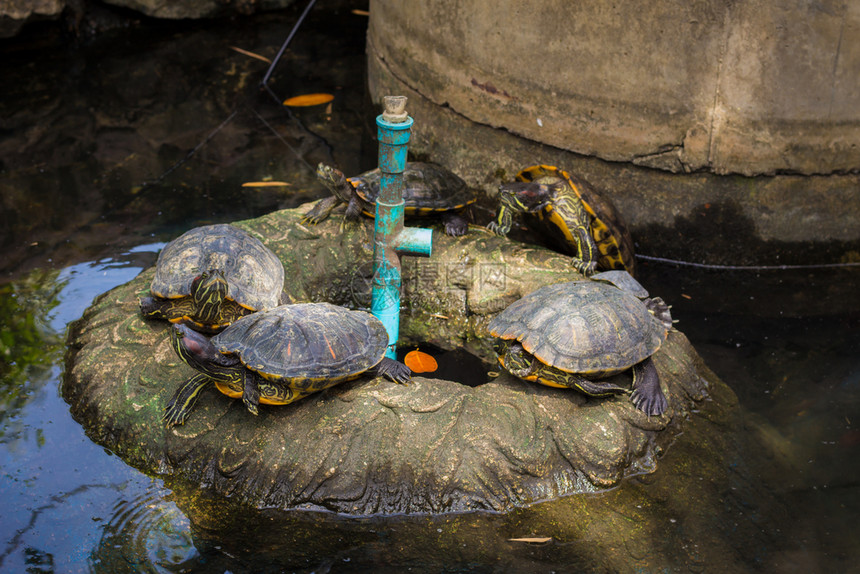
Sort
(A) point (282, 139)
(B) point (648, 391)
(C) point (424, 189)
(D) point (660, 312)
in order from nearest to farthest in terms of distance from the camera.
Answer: (B) point (648, 391), (D) point (660, 312), (C) point (424, 189), (A) point (282, 139)

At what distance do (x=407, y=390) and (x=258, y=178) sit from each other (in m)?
3.60

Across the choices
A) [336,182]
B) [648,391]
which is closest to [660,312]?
[648,391]

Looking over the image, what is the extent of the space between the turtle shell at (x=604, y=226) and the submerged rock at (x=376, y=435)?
1015 millimetres

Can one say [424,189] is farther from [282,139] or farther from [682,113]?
[282,139]

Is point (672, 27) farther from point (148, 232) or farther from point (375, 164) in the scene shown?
point (148, 232)

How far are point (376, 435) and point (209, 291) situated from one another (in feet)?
3.53

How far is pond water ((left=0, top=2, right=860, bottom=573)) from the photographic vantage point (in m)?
3.15

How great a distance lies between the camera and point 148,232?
5.65 m

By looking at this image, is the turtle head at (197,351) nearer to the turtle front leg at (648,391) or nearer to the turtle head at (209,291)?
the turtle head at (209,291)

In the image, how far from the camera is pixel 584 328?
11.9 ft

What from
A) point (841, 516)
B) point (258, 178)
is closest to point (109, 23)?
point (258, 178)

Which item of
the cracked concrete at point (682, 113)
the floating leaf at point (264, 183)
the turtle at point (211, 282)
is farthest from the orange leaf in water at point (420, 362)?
the floating leaf at point (264, 183)

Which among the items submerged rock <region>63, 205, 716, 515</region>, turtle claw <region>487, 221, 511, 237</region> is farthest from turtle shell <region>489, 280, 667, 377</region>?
turtle claw <region>487, 221, 511, 237</region>

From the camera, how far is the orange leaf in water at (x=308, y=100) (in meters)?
8.11
